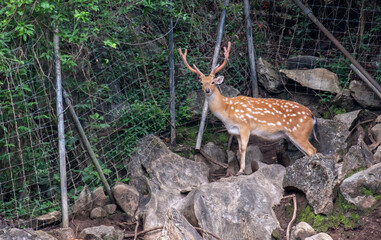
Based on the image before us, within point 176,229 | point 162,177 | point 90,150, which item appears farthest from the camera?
point 162,177

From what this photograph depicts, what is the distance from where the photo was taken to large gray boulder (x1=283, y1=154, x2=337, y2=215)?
6320mm

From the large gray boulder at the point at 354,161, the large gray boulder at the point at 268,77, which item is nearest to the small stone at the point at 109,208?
the large gray boulder at the point at 354,161

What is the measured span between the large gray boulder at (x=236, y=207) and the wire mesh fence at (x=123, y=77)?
1472 mm

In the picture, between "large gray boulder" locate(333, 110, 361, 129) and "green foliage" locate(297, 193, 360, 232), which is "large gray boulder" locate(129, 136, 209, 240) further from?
"large gray boulder" locate(333, 110, 361, 129)

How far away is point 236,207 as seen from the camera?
6.55 metres

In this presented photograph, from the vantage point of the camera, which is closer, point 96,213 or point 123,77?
point 96,213

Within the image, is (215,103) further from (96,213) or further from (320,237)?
(320,237)

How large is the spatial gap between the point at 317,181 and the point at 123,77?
11.0 feet

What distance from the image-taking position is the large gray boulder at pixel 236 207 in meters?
6.33

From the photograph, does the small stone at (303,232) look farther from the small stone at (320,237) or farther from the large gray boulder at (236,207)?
the large gray boulder at (236,207)

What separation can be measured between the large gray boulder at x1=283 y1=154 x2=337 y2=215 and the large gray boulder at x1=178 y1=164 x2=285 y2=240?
19.1 inches

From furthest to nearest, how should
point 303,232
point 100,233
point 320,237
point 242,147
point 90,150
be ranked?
point 242,147 → point 90,150 → point 100,233 → point 303,232 → point 320,237

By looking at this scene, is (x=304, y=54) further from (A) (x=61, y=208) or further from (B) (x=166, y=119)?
(A) (x=61, y=208)

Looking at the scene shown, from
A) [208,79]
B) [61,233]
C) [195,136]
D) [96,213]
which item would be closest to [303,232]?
[96,213]
